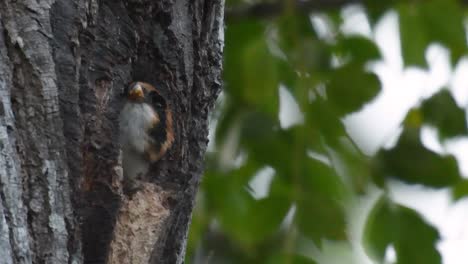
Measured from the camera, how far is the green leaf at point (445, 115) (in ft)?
8.11

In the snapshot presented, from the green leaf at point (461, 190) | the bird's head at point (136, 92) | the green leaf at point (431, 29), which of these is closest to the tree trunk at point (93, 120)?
the bird's head at point (136, 92)

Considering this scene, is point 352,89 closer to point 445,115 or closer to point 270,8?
point 445,115

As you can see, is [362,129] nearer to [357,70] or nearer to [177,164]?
[357,70]

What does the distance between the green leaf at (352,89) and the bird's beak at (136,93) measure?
0.97 meters

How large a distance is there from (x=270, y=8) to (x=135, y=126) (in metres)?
1.68

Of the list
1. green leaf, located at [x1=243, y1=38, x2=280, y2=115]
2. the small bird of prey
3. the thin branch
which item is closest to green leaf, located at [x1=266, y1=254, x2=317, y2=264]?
green leaf, located at [x1=243, y1=38, x2=280, y2=115]

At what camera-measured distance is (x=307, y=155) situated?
2.18 m

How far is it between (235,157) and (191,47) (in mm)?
865

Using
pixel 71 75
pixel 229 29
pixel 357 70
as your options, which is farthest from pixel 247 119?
pixel 71 75

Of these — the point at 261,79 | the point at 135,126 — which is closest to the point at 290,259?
the point at 261,79

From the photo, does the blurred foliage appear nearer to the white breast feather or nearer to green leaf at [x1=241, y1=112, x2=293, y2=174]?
green leaf at [x1=241, y1=112, x2=293, y2=174]

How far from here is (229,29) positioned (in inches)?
103

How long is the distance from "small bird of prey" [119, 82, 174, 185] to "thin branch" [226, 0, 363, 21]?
1416 mm

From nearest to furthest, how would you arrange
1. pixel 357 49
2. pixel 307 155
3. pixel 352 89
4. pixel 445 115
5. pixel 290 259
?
pixel 290 259 → pixel 307 155 → pixel 352 89 → pixel 445 115 → pixel 357 49
